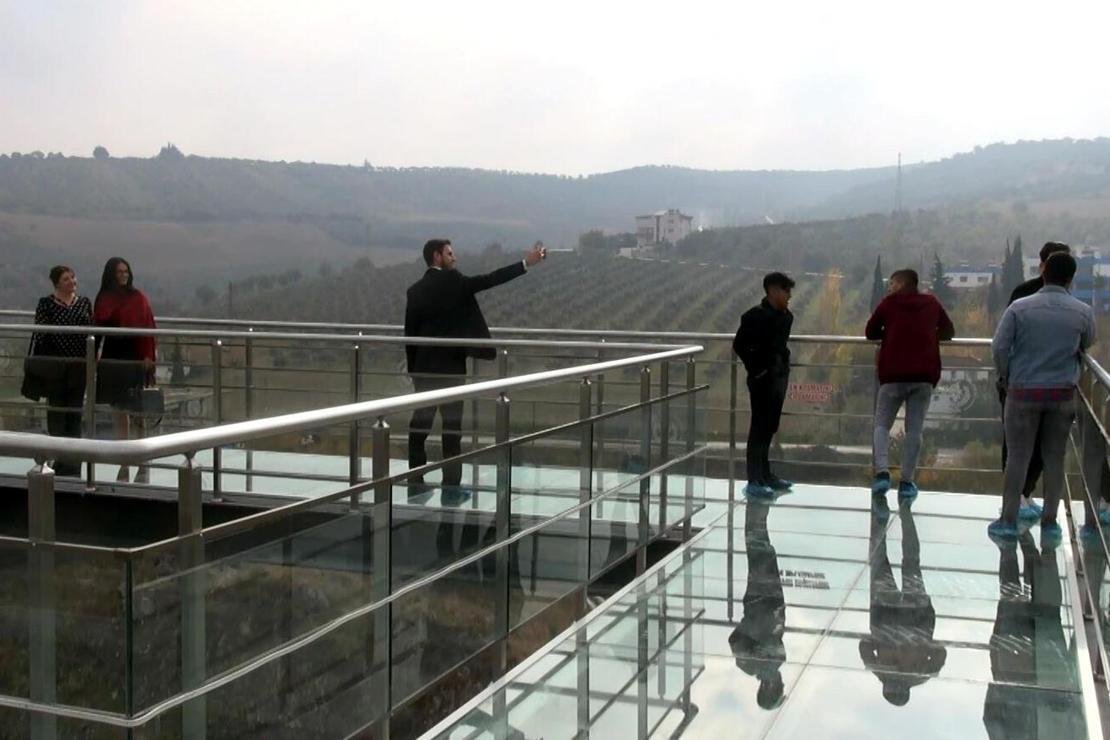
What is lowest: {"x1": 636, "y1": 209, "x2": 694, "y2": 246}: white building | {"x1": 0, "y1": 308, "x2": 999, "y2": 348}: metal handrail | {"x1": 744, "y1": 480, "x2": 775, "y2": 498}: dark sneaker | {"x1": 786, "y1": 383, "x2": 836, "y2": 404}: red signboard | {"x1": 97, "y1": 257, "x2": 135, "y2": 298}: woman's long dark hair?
{"x1": 744, "y1": 480, "x2": 775, "y2": 498}: dark sneaker

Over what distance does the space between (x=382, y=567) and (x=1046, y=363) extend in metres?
4.21

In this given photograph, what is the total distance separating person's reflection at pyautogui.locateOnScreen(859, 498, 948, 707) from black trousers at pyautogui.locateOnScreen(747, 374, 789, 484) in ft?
5.12

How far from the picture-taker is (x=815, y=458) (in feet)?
31.0

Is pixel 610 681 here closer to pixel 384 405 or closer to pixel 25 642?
pixel 384 405

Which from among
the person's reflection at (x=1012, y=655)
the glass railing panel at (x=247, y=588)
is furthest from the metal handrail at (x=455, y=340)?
the glass railing panel at (x=247, y=588)

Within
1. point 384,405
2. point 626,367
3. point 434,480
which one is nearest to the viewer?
point 384,405

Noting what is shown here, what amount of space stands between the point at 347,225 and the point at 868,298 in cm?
1813

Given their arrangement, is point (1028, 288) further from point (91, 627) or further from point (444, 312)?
point (91, 627)

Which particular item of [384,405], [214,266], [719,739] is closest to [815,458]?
[719,739]

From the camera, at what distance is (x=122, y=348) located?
364 inches

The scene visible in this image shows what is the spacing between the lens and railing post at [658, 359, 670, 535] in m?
6.50

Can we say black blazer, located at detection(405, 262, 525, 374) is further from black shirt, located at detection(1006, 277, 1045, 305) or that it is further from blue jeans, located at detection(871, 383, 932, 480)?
black shirt, located at detection(1006, 277, 1045, 305)

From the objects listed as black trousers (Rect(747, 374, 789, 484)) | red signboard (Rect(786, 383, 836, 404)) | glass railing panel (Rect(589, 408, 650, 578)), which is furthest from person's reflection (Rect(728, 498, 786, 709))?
red signboard (Rect(786, 383, 836, 404))

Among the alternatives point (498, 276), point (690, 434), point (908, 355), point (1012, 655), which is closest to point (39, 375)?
point (498, 276)
